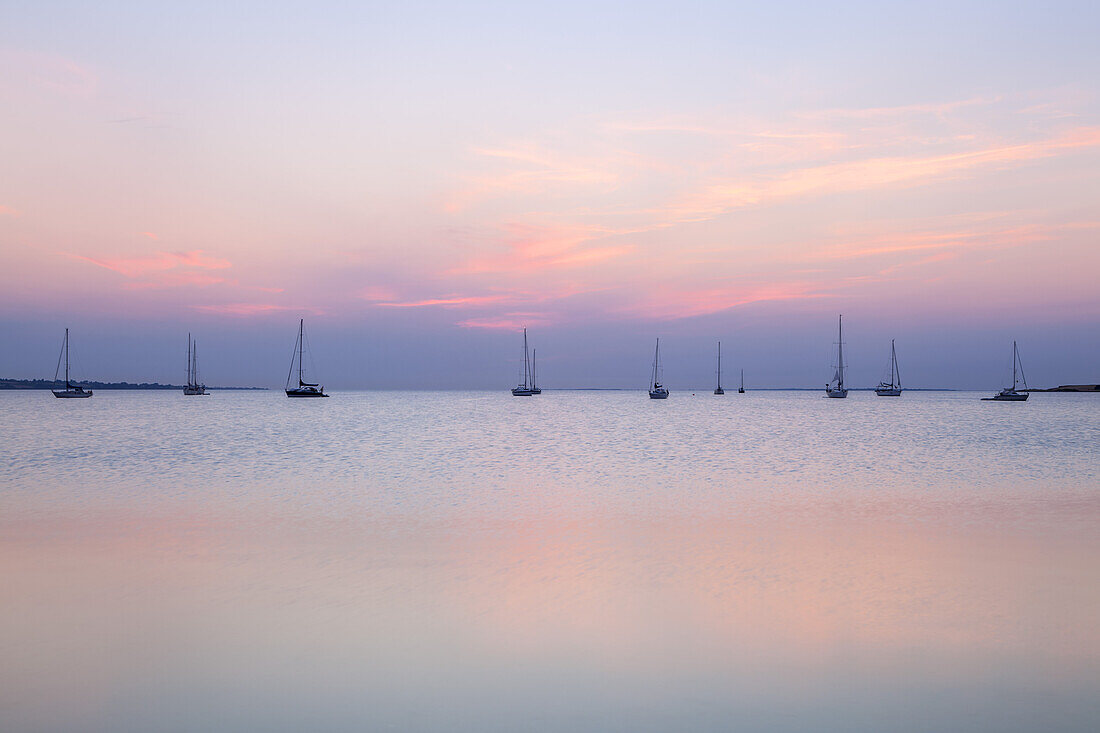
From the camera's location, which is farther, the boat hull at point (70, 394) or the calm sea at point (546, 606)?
the boat hull at point (70, 394)

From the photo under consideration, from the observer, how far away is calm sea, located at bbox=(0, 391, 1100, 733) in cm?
604

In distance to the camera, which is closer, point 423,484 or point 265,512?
point 265,512

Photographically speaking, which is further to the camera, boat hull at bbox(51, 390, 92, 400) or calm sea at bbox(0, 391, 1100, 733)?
boat hull at bbox(51, 390, 92, 400)

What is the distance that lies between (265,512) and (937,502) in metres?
15.0

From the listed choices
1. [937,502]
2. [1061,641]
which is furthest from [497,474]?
[1061,641]

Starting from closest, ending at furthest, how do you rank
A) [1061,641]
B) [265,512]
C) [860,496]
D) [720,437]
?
[1061,641] → [265,512] → [860,496] → [720,437]

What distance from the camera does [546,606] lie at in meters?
9.02

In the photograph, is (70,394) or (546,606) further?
(70,394)

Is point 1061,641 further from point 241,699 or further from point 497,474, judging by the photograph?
point 497,474

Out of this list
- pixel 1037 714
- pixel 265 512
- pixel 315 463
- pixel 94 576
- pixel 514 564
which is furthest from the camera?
pixel 315 463

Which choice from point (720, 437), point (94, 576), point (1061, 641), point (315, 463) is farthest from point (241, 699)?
point (720, 437)

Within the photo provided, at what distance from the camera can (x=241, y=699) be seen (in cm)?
614

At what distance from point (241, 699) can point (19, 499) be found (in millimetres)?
14903

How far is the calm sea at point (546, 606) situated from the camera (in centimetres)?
604
